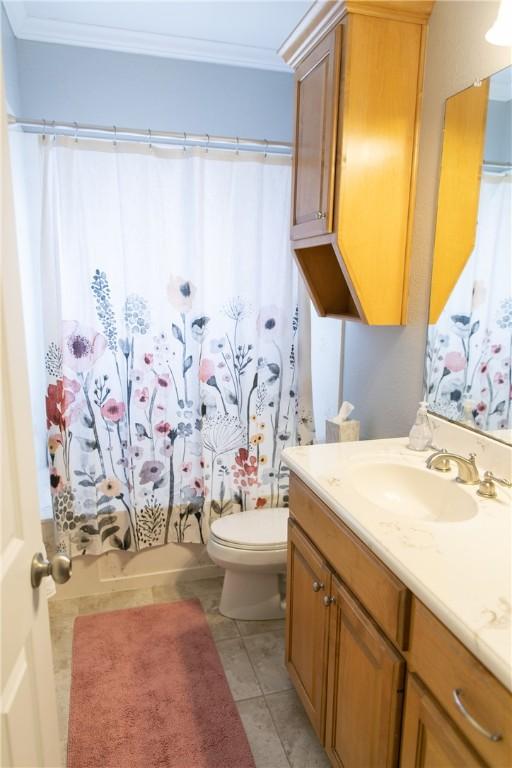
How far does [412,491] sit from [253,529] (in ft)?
3.09

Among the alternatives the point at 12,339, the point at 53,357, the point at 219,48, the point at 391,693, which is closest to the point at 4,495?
the point at 12,339

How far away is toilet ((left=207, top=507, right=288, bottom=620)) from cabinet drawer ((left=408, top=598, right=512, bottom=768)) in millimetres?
1176

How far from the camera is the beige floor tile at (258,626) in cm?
229

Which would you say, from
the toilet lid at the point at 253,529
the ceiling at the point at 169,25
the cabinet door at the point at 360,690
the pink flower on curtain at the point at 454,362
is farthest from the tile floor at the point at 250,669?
the ceiling at the point at 169,25

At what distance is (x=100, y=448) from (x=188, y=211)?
3.78 feet

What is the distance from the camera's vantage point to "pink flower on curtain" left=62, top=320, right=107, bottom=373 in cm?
228

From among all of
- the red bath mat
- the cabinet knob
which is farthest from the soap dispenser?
the red bath mat

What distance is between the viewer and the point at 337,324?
2535mm

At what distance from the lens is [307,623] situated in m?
1.65

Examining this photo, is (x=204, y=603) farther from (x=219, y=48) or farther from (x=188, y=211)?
(x=219, y=48)

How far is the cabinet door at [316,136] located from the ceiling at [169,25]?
19.3 inches

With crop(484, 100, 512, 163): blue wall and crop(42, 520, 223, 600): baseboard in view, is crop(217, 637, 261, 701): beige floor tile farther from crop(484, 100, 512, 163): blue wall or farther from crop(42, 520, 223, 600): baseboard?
crop(484, 100, 512, 163): blue wall

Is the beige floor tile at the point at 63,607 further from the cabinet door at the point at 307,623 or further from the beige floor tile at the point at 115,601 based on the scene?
the cabinet door at the point at 307,623

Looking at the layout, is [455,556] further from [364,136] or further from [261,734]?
[364,136]
